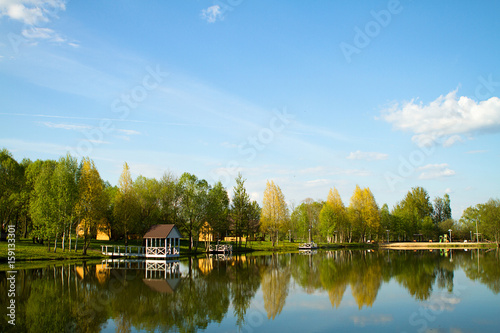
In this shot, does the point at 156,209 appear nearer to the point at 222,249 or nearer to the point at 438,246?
the point at 222,249

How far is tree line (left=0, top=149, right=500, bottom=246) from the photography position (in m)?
38.4

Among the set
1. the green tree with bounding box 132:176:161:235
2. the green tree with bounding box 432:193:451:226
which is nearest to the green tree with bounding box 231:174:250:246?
the green tree with bounding box 132:176:161:235

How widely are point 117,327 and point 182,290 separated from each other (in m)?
7.20

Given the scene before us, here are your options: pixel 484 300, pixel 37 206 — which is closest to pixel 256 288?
pixel 484 300

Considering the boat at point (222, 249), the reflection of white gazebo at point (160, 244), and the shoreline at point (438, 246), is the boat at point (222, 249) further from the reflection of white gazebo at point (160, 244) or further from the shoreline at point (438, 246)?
the shoreline at point (438, 246)

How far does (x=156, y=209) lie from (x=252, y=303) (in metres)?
38.6

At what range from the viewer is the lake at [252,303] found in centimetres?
1255

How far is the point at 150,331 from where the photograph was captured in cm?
1177

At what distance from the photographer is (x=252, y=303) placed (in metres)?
16.6

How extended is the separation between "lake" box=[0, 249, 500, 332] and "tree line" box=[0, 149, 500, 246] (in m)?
14.7

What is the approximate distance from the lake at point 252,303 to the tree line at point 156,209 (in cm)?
1467

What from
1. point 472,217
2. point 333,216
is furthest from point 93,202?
point 472,217

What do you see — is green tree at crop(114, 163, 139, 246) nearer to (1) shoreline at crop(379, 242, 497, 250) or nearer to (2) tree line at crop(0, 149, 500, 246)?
(2) tree line at crop(0, 149, 500, 246)

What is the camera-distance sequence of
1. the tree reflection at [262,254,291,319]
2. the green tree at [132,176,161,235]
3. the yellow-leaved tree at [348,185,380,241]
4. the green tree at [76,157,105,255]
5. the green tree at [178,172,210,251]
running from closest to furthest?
the tree reflection at [262,254,291,319]
the green tree at [76,157,105,255]
the green tree at [132,176,161,235]
the green tree at [178,172,210,251]
the yellow-leaved tree at [348,185,380,241]
